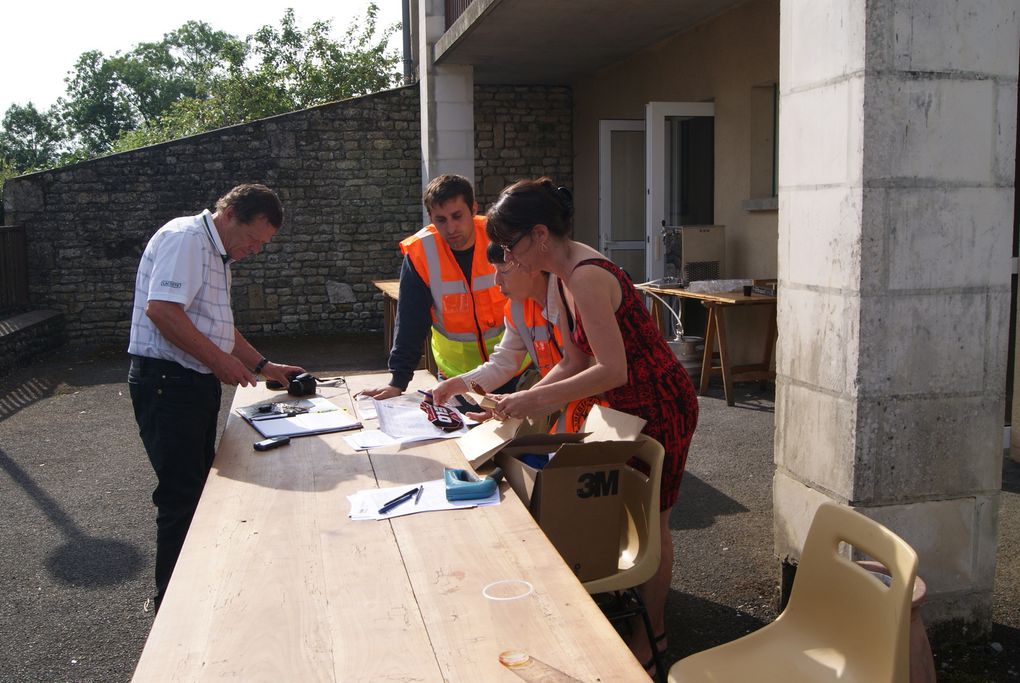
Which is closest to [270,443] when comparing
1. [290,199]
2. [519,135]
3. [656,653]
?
[656,653]

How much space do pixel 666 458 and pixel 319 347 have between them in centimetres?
916

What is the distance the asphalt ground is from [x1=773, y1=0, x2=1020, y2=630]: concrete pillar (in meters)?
0.58

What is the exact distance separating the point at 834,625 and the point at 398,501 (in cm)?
114

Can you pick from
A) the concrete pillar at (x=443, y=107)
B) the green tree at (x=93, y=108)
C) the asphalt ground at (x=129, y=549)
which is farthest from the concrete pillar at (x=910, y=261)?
the green tree at (x=93, y=108)

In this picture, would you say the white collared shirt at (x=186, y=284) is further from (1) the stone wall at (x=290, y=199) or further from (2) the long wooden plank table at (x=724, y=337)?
(1) the stone wall at (x=290, y=199)

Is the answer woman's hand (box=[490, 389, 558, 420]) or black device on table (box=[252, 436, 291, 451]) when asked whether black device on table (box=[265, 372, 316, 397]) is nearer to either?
black device on table (box=[252, 436, 291, 451])

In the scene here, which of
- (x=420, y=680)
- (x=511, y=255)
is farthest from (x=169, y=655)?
(x=511, y=255)

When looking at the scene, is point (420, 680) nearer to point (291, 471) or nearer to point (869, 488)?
point (291, 471)

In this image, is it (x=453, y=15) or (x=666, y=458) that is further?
(x=453, y=15)

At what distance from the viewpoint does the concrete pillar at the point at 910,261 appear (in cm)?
294

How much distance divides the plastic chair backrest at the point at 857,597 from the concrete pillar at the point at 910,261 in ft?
3.02

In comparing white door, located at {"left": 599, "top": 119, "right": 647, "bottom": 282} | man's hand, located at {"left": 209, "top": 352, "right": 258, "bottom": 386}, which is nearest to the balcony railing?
white door, located at {"left": 599, "top": 119, "right": 647, "bottom": 282}

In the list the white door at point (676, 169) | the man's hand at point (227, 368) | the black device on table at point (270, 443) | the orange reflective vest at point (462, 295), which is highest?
the white door at point (676, 169)

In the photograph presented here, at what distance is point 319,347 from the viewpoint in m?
11.6
